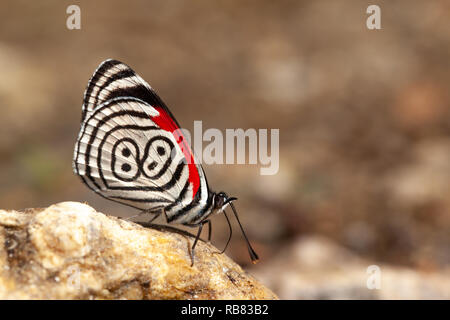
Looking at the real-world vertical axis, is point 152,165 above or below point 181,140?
below

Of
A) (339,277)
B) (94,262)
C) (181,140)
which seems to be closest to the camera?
(94,262)

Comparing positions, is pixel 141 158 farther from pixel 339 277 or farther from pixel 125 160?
pixel 339 277

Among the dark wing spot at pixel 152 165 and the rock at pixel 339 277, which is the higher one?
the dark wing spot at pixel 152 165

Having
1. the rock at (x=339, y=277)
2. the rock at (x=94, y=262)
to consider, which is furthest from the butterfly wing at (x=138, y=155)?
the rock at (x=339, y=277)

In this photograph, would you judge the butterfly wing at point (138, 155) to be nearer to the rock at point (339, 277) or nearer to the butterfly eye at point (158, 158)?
the butterfly eye at point (158, 158)

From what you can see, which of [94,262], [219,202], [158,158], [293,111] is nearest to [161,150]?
[158,158]

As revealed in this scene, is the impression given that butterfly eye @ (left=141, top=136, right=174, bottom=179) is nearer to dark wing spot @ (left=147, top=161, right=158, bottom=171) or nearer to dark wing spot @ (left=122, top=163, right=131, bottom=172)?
dark wing spot @ (left=147, top=161, right=158, bottom=171)

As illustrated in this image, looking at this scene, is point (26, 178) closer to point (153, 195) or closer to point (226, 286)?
point (153, 195)

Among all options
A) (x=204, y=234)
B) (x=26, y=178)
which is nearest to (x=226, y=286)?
(x=204, y=234)
